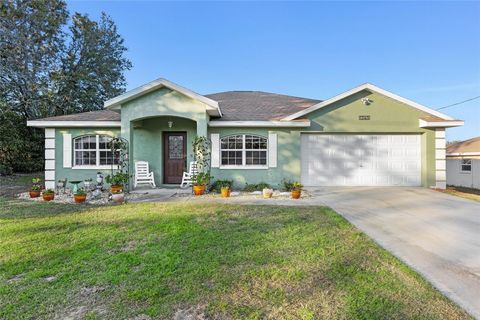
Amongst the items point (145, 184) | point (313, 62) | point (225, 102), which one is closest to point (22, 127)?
point (145, 184)

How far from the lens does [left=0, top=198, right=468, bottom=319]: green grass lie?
2723 millimetres

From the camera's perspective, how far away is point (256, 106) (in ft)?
45.3

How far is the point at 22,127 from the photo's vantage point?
18.0 metres

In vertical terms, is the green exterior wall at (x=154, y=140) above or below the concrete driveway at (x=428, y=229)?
above

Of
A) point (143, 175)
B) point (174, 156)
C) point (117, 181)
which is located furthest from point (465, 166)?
point (117, 181)

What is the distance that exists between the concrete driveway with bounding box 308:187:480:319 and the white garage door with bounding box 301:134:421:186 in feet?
4.87

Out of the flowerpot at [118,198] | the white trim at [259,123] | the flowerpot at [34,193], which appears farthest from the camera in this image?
the white trim at [259,123]

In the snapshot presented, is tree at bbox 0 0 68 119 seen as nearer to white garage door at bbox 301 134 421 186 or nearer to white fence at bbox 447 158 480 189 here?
white garage door at bbox 301 134 421 186

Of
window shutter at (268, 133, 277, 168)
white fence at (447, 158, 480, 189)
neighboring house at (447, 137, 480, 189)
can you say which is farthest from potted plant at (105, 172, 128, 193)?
white fence at (447, 158, 480, 189)

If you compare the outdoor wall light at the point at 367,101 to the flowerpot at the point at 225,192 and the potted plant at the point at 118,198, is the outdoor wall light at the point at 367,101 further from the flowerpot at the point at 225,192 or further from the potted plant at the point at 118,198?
the potted plant at the point at 118,198

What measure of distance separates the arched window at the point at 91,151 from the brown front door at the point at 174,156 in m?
2.29

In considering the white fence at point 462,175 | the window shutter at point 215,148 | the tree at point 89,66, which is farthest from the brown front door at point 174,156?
the white fence at point 462,175

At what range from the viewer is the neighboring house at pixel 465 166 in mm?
17594

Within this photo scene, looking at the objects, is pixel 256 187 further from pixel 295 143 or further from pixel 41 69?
pixel 41 69
